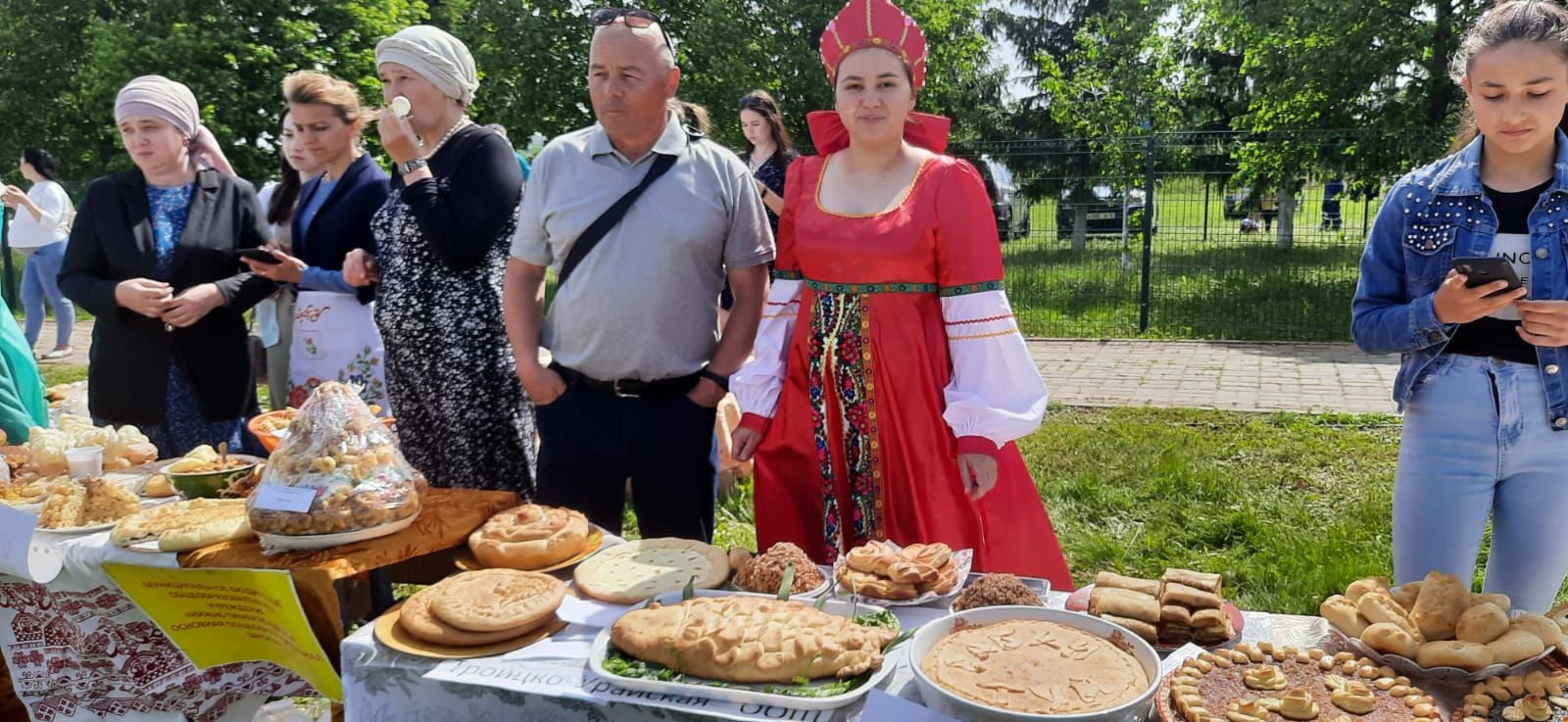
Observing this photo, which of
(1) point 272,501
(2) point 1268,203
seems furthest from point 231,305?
(2) point 1268,203

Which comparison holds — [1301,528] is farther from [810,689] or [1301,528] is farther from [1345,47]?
[1345,47]

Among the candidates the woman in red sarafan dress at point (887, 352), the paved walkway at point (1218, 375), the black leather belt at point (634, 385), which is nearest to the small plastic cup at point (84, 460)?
the black leather belt at point (634, 385)

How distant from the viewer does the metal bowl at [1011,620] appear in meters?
1.33

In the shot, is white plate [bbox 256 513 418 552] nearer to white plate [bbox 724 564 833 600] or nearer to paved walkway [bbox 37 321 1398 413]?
white plate [bbox 724 564 833 600]

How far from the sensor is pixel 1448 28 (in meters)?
11.6

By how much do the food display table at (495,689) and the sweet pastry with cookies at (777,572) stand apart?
19 cm

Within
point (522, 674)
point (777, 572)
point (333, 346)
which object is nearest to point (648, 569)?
point (777, 572)

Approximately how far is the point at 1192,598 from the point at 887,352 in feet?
3.09

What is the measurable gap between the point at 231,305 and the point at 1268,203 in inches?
384

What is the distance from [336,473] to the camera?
6.72 feet

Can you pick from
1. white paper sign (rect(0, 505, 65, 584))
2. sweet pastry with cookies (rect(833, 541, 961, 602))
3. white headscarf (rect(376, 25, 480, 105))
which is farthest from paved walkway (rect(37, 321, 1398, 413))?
white paper sign (rect(0, 505, 65, 584))

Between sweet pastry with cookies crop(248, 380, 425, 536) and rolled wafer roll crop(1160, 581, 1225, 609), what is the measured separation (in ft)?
4.93

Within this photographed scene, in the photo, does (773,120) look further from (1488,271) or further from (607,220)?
(1488,271)

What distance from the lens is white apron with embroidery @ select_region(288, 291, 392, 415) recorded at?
141 inches
